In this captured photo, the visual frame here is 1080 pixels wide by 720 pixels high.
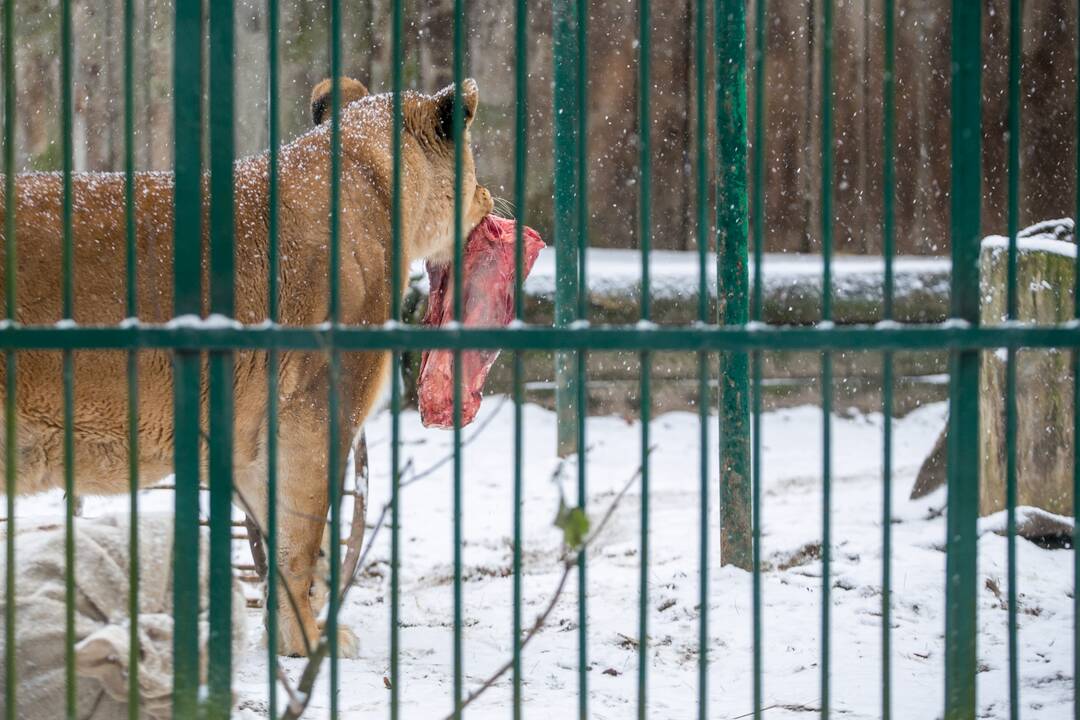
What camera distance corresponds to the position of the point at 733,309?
17.4 feet

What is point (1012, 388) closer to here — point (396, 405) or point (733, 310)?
point (396, 405)

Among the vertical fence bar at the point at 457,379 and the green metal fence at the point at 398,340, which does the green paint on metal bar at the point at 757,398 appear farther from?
the vertical fence bar at the point at 457,379

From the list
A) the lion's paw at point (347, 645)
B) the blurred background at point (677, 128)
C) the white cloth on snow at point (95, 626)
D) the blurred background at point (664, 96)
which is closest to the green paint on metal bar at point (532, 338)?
the white cloth on snow at point (95, 626)

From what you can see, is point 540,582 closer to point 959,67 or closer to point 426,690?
point 426,690

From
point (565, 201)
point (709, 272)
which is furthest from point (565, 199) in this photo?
point (709, 272)

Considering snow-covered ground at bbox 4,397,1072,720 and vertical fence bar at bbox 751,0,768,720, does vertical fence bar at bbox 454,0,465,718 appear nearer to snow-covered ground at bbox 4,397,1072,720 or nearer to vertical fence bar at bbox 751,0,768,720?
snow-covered ground at bbox 4,397,1072,720

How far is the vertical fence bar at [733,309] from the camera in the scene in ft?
17.3

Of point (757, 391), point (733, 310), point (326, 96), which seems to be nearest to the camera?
point (757, 391)

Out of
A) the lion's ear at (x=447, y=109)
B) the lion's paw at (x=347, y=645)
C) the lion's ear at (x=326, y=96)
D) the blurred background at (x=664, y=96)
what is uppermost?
the blurred background at (x=664, y=96)

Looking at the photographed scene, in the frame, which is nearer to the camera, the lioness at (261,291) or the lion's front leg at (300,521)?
the lioness at (261,291)

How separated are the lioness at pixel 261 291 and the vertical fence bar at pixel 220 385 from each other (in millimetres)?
1192

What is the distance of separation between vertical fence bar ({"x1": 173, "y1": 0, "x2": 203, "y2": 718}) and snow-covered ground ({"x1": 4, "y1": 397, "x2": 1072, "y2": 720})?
0.69 m

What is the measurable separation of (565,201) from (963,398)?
15.0ft

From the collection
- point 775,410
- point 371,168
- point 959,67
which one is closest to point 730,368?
point 371,168
